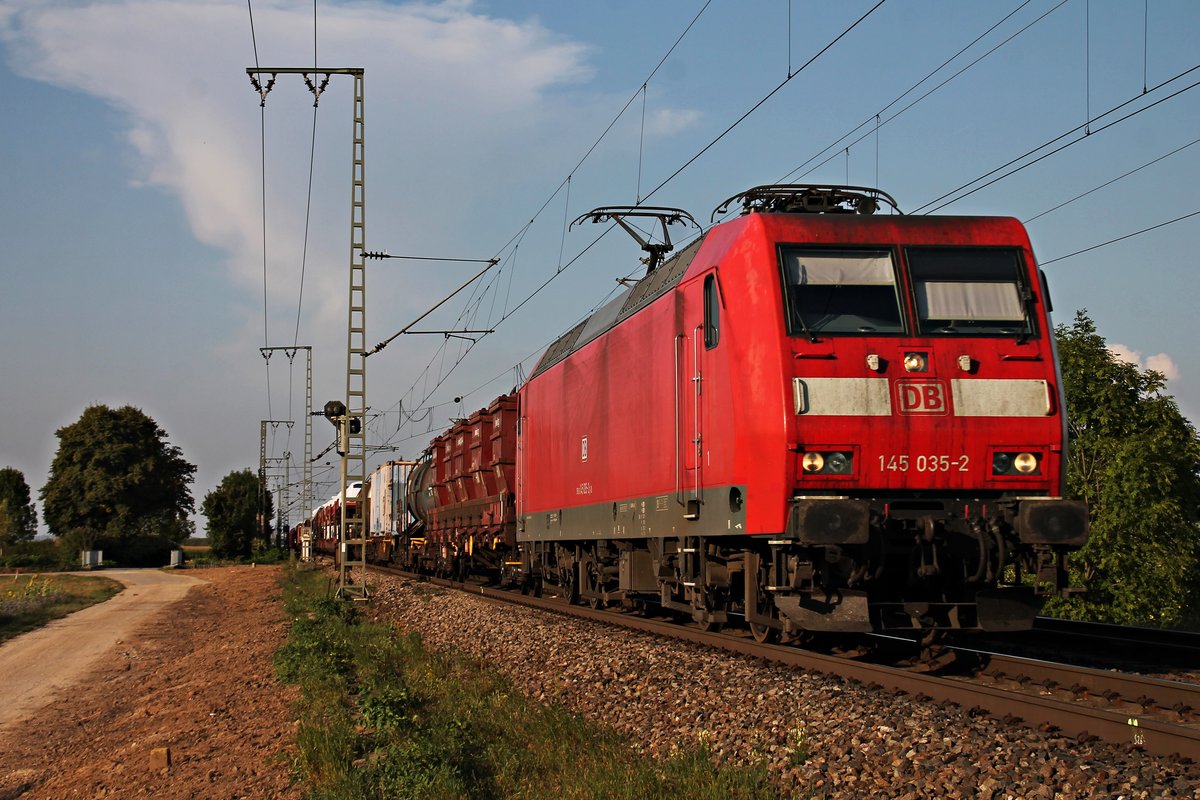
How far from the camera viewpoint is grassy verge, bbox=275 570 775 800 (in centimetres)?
632

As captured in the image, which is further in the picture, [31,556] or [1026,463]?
[31,556]

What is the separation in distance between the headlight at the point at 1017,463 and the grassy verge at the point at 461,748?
392 centimetres

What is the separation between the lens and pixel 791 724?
291 inches

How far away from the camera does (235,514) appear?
6981cm

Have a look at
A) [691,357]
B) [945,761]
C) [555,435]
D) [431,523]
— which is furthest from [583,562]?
[431,523]

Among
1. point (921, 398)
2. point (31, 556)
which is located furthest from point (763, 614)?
point (31, 556)

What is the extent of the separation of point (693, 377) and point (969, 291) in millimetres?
2727

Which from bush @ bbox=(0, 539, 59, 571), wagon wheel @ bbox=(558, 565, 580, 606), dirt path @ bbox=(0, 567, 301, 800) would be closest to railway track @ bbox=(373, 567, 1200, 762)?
dirt path @ bbox=(0, 567, 301, 800)

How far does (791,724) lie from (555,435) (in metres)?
10.3

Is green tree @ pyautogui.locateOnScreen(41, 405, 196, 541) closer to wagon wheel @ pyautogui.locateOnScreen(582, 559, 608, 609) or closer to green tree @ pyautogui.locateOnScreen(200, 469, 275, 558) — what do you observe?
green tree @ pyautogui.locateOnScreen(200, 469, 275, 558)

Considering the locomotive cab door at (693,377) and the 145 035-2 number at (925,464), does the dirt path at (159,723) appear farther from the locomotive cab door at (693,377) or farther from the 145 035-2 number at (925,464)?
the 145 035-2 number at (925,464)

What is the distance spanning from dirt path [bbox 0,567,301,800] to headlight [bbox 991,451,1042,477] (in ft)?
19.8

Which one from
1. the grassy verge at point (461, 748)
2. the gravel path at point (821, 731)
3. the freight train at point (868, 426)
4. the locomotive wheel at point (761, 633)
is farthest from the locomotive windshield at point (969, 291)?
the grassy verge at point (461, 748)

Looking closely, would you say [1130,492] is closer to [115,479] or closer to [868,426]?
[868,426]
